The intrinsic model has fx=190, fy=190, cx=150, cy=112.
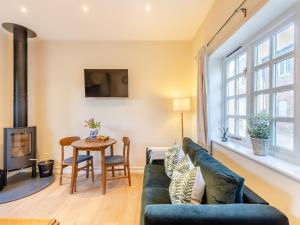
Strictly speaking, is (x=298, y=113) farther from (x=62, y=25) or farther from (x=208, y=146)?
(x=62, y=25)

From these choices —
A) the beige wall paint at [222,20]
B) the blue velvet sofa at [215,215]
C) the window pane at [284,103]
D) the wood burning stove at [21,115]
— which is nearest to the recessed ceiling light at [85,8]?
the wood burning stove at [21,115]

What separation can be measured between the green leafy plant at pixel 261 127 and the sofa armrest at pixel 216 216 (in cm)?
75

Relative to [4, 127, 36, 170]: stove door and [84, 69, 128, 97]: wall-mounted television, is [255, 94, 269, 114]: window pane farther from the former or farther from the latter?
[4, 127, 36, 170]: stove door

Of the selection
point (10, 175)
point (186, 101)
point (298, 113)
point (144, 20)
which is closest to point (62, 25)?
point (144, 20)

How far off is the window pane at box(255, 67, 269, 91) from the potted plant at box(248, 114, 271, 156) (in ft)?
1.15

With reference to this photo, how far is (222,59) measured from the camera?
2850 mm

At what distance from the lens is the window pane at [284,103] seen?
151cm

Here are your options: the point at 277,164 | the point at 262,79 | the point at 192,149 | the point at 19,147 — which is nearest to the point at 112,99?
the point at 19,147

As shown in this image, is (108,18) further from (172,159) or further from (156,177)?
(156,177)

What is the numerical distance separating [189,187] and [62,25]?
3.25 m

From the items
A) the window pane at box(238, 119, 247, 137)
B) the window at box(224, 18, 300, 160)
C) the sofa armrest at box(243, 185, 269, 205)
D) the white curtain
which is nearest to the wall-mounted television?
the white curtain

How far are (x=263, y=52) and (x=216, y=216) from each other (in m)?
1.68

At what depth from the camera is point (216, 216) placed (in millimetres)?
1054

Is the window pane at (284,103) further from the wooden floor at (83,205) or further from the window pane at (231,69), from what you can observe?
the wooden floor at (83,205)
